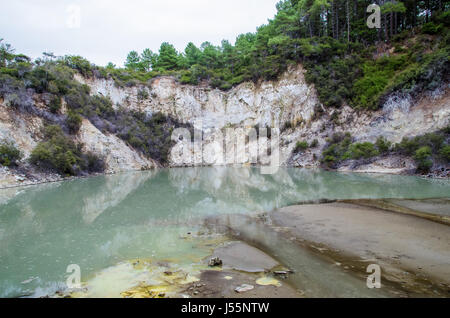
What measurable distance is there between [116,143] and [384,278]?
34318mm

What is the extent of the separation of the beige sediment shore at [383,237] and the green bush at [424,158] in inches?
523

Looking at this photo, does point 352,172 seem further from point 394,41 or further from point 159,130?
point 159,130

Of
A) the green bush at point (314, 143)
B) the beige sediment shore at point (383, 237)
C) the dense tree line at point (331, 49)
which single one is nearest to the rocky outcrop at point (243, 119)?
the green bush at point (314, 143)

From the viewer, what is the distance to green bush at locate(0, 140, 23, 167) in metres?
20.3

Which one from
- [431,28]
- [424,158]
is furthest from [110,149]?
[431,28]

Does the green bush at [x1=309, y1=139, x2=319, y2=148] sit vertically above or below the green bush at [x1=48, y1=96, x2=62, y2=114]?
below

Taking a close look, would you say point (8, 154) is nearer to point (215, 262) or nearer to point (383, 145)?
point (215, 262)

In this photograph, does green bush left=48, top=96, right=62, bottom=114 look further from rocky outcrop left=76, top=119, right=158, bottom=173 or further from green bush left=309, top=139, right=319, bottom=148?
green bush left=309, top=139, right=319, bottom=148

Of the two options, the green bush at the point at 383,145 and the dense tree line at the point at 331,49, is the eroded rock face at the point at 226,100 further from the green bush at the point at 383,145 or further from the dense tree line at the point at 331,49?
the green bush at the point at 383,145

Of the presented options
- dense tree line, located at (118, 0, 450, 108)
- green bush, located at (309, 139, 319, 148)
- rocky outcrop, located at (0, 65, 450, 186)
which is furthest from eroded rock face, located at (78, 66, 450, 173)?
dense tree line, located at (118, 0, 450, 108)

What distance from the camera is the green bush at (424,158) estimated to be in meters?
21.0

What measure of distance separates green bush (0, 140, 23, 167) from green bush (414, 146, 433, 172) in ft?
99.9
